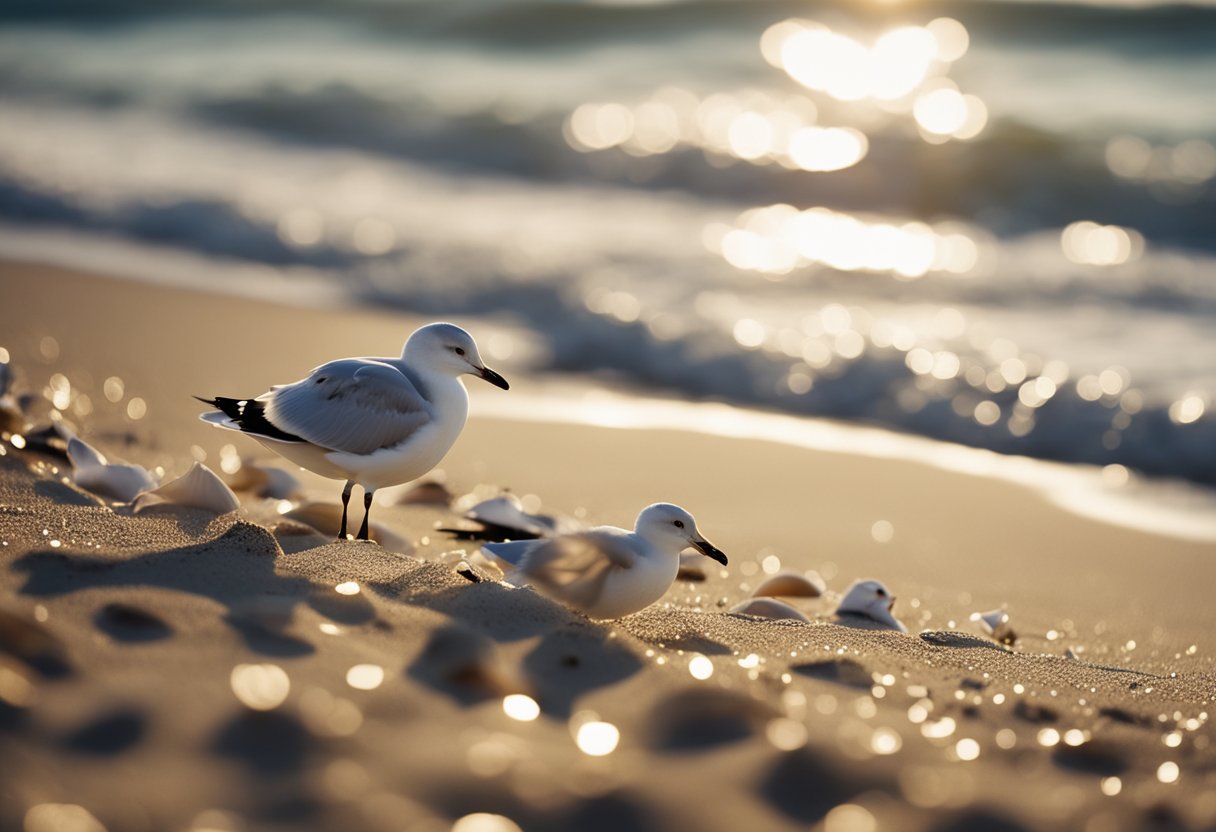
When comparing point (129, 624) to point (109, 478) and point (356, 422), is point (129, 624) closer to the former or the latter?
point (356, 422)

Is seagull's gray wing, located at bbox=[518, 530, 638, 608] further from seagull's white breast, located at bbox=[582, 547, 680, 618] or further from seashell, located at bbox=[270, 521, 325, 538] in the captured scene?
seashell, located at bbox=[270, 521, 325, 538]

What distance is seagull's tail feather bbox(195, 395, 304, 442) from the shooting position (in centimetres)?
422

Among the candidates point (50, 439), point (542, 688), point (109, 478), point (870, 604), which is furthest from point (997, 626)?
point (50, 439)

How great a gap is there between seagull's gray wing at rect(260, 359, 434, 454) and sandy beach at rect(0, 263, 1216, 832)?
31 cm

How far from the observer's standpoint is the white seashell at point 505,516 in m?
4.73

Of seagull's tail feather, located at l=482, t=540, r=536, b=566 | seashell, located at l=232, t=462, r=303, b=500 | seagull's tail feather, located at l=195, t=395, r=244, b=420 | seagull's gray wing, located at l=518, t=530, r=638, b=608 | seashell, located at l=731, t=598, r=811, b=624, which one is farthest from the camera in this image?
seashell, located at l=232, t=462, r=303, b=500

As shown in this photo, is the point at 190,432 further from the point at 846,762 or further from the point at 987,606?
the point at 846,762

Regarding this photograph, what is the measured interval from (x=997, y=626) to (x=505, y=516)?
65.8 inches

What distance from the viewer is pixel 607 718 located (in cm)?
285

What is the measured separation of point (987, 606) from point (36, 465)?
10.4ft

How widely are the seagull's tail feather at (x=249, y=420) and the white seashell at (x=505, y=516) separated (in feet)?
2.64

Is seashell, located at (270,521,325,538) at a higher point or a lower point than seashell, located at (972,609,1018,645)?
lower

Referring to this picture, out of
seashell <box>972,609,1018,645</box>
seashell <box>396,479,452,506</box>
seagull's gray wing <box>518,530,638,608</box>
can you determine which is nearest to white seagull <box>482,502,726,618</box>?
seagull's gray wing <box>518,530,638,608</box>

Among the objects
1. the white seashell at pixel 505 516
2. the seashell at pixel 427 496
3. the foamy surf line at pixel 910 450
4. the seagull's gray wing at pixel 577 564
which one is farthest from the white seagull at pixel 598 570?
the foamy surf line at pixel 910 450
